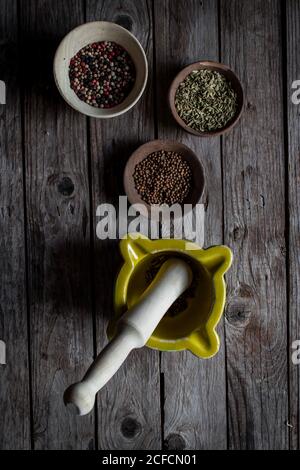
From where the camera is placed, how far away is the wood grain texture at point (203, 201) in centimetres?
134

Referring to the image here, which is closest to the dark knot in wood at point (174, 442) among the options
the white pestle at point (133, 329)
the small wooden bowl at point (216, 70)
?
the white pestle at point (133, 329)

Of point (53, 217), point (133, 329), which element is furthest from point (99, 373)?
point (53, 217)

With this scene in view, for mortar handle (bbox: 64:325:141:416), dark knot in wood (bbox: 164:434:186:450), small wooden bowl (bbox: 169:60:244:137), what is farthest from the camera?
dark knot in wood (bbox: 164:434:186:450)

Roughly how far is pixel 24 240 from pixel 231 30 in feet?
2.30

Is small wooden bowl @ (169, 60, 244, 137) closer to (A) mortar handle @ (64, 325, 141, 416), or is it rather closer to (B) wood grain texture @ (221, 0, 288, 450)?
(B) wood grain texture @ (221, 0, 288, 450)

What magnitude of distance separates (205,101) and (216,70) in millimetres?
77

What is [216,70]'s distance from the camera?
131cm

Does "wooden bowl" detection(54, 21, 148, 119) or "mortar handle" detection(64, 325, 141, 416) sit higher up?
"wooden bowl" detection(54, 21, 148, 119)

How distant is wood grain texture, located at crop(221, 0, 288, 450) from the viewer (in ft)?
4.45

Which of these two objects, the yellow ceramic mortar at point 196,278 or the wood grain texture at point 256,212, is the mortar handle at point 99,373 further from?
the wood grain texture at point 256,212

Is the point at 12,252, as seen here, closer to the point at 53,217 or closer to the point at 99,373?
the point at 53,217

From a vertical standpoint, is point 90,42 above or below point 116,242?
above

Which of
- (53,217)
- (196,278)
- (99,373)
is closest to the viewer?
(99,373)

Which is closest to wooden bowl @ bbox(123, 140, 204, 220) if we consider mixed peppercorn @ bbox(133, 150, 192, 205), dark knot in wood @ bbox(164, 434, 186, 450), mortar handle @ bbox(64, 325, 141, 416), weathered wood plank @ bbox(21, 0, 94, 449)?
mixed peppercorn @ bbox(133, 150, 192, 205)
